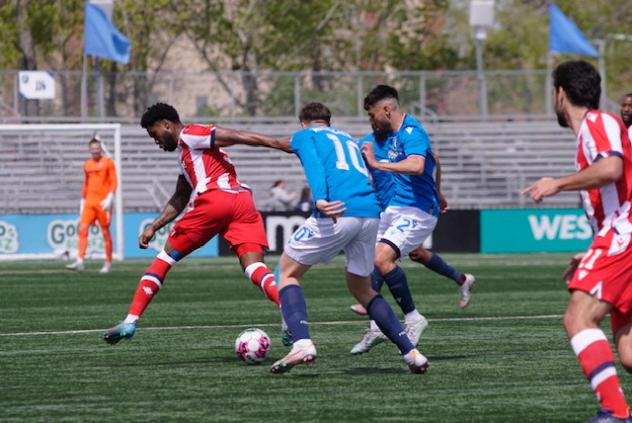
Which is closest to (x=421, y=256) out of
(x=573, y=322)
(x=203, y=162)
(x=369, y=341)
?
(x=369, y=341)

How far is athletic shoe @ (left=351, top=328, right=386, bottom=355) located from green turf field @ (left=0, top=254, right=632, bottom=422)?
8cm

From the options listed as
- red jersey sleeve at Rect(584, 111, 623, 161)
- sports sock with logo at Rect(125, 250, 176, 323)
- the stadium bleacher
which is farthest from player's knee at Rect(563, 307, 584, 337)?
the stadium bleacher

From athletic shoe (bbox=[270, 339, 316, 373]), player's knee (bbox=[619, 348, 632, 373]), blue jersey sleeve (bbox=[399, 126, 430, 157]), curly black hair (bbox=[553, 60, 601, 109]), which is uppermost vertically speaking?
curly black hair (bbox=[553, 60, 601, 109])

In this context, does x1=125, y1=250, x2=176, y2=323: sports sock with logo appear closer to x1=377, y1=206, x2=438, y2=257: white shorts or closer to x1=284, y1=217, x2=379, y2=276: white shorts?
x1=377, y1=206, x2=438, y2=257: white shorts

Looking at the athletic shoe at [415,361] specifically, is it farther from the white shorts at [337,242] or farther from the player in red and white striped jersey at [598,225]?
the player in red and white striped jersey at [598,225]

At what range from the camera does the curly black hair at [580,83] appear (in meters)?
8.14

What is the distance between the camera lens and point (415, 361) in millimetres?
10594

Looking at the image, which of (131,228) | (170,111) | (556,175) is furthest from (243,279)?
(556,175)

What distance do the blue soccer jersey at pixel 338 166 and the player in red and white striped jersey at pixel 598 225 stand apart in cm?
262

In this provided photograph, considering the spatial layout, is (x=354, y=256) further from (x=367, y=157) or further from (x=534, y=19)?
(x=534, y=19)

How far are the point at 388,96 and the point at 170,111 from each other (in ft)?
6.14

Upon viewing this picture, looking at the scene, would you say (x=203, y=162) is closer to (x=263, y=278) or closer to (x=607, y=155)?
(x=263, y=278)

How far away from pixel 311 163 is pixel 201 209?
235 centimetres

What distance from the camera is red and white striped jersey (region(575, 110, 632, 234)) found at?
26.0ft
